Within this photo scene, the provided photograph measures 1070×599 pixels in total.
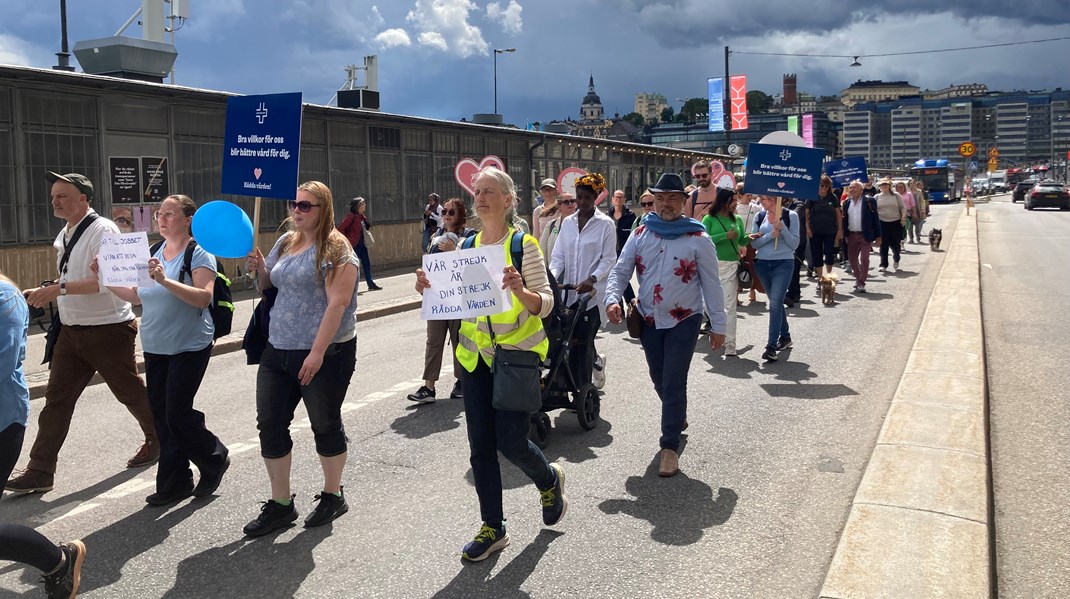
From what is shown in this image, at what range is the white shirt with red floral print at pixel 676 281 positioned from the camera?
19.0 feet

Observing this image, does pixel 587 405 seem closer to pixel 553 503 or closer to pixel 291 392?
pixel 553 503

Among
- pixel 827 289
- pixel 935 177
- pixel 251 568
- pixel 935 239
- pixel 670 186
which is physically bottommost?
pixel 251 568

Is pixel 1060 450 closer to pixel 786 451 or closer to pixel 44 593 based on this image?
pixel 786 451

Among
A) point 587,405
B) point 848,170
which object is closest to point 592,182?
point 587,405

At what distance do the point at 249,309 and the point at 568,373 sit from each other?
894cm

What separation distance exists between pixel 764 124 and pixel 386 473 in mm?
192252

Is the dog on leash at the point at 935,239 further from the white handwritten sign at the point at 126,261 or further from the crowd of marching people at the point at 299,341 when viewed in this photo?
the white handwritten sign at the point at 126,261

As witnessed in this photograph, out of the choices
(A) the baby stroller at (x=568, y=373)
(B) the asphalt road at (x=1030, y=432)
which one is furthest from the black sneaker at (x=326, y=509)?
(B) the asphalt road at (x=1030, y=432)

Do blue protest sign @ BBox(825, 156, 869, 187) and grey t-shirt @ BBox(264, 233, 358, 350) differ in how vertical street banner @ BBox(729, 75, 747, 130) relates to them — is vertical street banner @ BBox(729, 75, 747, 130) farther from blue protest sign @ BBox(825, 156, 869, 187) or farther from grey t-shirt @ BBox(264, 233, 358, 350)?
grey t-shirt @ BBox(264, 233, 358, 350)

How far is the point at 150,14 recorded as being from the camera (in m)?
21.7

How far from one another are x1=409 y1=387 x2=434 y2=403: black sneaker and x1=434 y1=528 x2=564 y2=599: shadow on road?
336cm

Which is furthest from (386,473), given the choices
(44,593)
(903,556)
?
(903,556)

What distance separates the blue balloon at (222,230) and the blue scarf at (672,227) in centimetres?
235

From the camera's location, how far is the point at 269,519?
4809 millimetres
